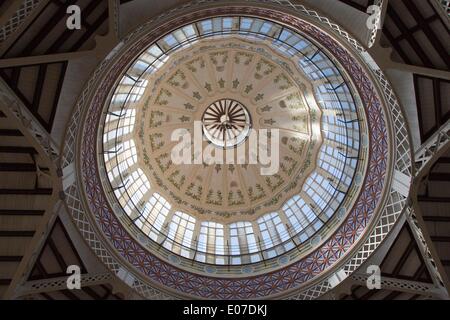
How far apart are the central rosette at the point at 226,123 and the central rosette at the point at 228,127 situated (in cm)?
6

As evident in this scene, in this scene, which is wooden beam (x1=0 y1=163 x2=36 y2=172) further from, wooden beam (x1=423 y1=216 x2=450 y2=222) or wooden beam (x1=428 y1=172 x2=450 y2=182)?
wooden beam (x1=423 y1=216 x2=450 y2=222)

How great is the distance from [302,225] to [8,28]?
1633cm

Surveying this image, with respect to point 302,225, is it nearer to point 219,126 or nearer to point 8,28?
point 219,126

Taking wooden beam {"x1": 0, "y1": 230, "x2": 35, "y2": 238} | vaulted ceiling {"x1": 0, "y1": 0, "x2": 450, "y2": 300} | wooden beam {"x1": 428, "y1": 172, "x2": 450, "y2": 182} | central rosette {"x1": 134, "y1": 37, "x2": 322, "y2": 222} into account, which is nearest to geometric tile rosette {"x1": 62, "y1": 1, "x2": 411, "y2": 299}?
vaulted ceiling {"x1": 0, "y1": 0, "x2": 450, "y2": 300}

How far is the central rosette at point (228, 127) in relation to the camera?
2862 centimetres

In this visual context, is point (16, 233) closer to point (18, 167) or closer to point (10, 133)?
point (18, 167)

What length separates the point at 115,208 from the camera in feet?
71.4

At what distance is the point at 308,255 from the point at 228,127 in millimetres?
12018

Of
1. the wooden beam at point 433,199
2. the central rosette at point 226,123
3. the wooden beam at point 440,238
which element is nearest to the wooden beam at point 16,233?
the central rosette at point 226,123

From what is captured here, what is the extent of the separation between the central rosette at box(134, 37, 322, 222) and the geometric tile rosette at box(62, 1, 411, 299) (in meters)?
7.04

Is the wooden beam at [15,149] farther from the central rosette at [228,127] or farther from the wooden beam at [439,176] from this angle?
the wooden beam at [439,176]

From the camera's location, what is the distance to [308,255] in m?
22.1

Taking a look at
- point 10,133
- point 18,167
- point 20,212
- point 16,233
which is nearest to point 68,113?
point 10,133
